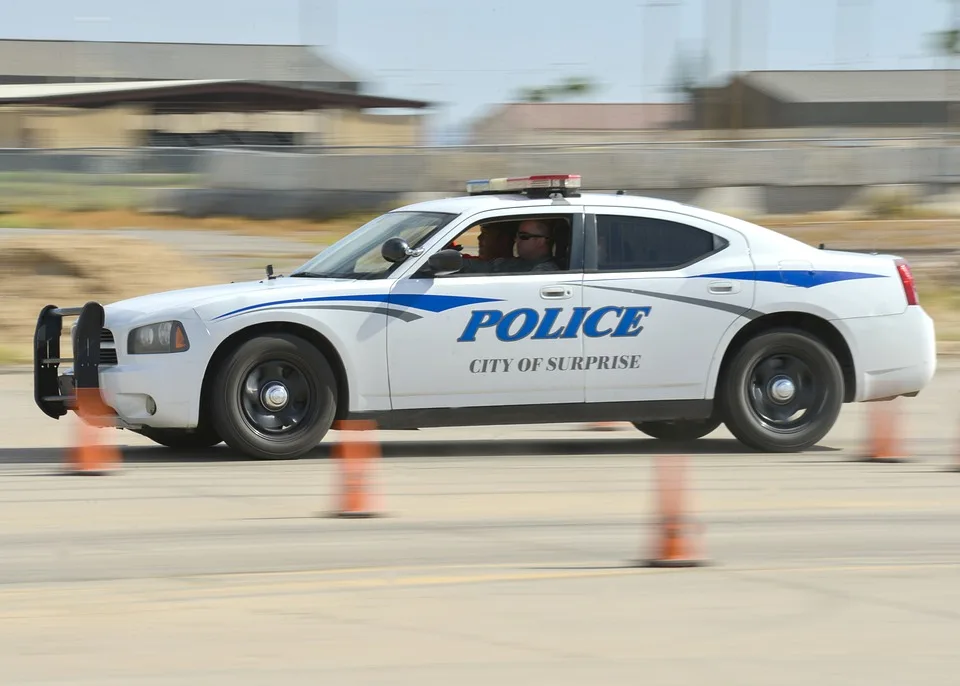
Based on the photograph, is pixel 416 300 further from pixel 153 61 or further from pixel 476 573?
pixel 153 61

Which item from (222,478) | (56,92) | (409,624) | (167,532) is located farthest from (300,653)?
(56,92)

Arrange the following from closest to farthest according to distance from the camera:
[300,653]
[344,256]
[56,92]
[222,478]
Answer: [300,653] → [222,478] → [344,256] → [56,92]

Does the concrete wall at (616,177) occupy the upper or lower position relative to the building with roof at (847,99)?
lower

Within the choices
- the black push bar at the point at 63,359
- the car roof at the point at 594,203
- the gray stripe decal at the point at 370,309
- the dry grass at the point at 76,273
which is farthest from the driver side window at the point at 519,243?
the dry grass at the point at 76,273

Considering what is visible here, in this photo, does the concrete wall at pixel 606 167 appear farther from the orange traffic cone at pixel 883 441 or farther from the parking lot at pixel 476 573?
the orange traffic cone at pixel 883 441

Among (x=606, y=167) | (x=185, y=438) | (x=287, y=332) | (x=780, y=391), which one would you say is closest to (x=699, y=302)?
(x=780, y=391)

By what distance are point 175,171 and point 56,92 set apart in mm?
26744

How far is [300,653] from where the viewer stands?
5117 mm

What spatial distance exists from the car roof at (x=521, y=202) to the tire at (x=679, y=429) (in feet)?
5.36

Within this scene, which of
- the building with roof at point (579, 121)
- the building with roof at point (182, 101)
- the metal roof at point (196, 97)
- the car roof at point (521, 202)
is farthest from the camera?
the metal roof at point (196, 97)

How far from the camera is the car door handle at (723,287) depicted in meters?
9.80

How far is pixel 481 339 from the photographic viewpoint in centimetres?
946

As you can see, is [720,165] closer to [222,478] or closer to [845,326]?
[845,326]

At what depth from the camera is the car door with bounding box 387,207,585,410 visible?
939cm
